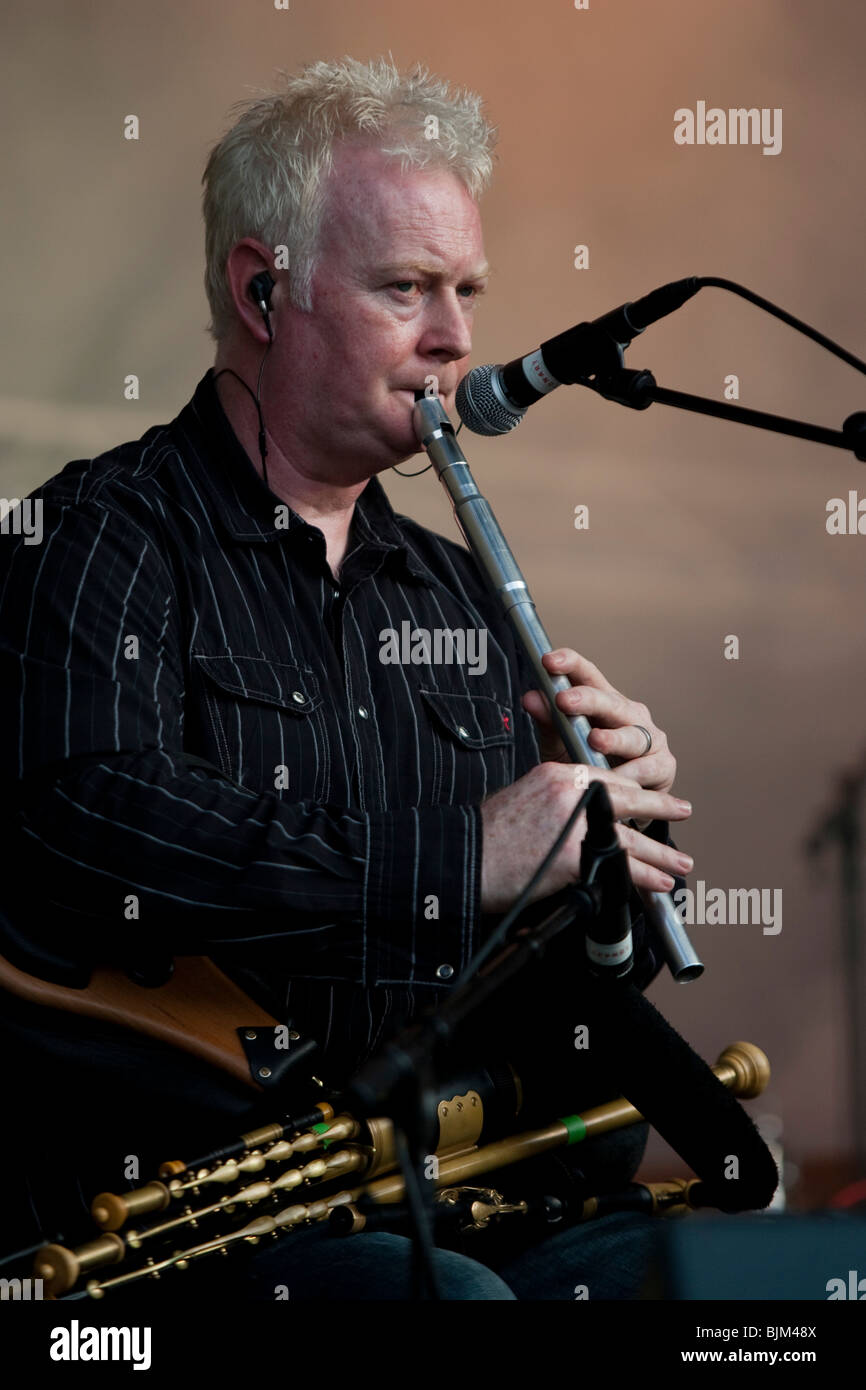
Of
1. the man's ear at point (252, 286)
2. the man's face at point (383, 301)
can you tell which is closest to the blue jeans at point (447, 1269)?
the man's face at point (383, 301)

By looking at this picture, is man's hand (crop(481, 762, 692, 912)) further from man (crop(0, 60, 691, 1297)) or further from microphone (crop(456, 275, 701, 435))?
microphone (crop(456, 275, 701, 435))

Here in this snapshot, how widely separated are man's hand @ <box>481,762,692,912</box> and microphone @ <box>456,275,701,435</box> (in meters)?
0.34

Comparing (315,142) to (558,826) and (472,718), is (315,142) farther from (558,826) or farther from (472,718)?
(558,826)

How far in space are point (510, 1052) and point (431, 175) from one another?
934 millimetres

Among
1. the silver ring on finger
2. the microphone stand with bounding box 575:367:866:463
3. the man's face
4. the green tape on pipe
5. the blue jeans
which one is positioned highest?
the man's face

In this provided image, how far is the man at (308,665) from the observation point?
1.25 m

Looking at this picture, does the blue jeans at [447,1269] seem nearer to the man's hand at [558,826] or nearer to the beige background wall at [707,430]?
the man's hand at [558,826]

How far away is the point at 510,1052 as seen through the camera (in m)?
1.49

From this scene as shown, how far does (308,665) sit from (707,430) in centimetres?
212

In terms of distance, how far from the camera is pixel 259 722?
1.46 metres

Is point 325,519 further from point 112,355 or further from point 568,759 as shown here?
point 112,355

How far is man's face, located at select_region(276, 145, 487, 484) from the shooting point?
5.19 feet

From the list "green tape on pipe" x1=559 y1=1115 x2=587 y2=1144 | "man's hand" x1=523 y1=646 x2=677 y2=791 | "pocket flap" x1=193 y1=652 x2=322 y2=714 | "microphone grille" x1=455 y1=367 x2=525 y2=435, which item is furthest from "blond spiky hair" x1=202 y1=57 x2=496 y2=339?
"green tape on pipe" x1=559 y1=1115 x2=587 y2=1144

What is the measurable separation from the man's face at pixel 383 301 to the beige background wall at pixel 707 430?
164cm
